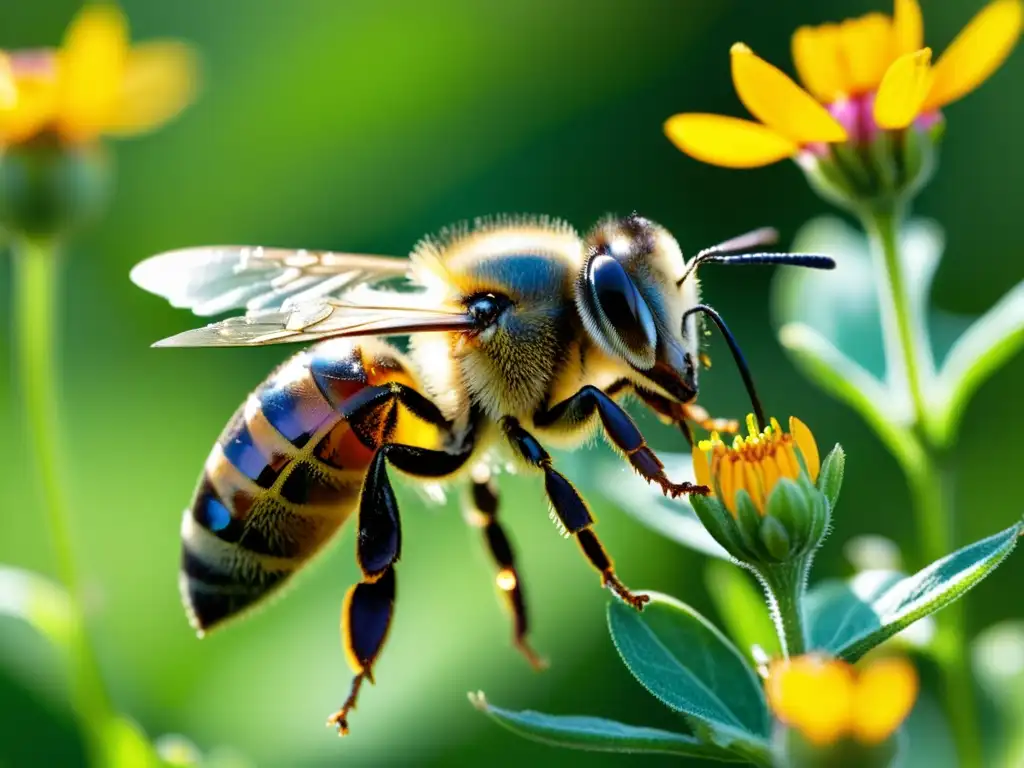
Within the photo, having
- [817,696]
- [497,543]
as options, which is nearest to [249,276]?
[497,543]

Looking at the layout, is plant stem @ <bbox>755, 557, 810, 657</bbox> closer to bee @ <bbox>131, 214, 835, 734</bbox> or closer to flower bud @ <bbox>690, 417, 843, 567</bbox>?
Result: flower bud @ <bbox>690, 417, 843, 567</bbox>

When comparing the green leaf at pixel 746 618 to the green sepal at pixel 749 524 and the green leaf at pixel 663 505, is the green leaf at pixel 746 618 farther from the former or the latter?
the green sepal at pixel 749 524

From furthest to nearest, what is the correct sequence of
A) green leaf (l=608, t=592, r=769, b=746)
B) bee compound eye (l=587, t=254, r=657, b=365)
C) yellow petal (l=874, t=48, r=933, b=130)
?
bee compound eye (l=587, t=254, r=657, b=365) < yellow petal (l=874, t=48, r=933, b=130) < green leaf (l=608, t=592, r=769, b=746)

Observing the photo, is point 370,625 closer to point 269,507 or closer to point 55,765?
point 269,507

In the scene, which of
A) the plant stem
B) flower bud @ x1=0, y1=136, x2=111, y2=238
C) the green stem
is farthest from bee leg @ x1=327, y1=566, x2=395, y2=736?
flower bud @ x1=0, y1=136, x2=111, y2=238

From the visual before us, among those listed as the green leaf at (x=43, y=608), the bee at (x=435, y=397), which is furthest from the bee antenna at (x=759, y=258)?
the green leaf at (x=43, y=608)
